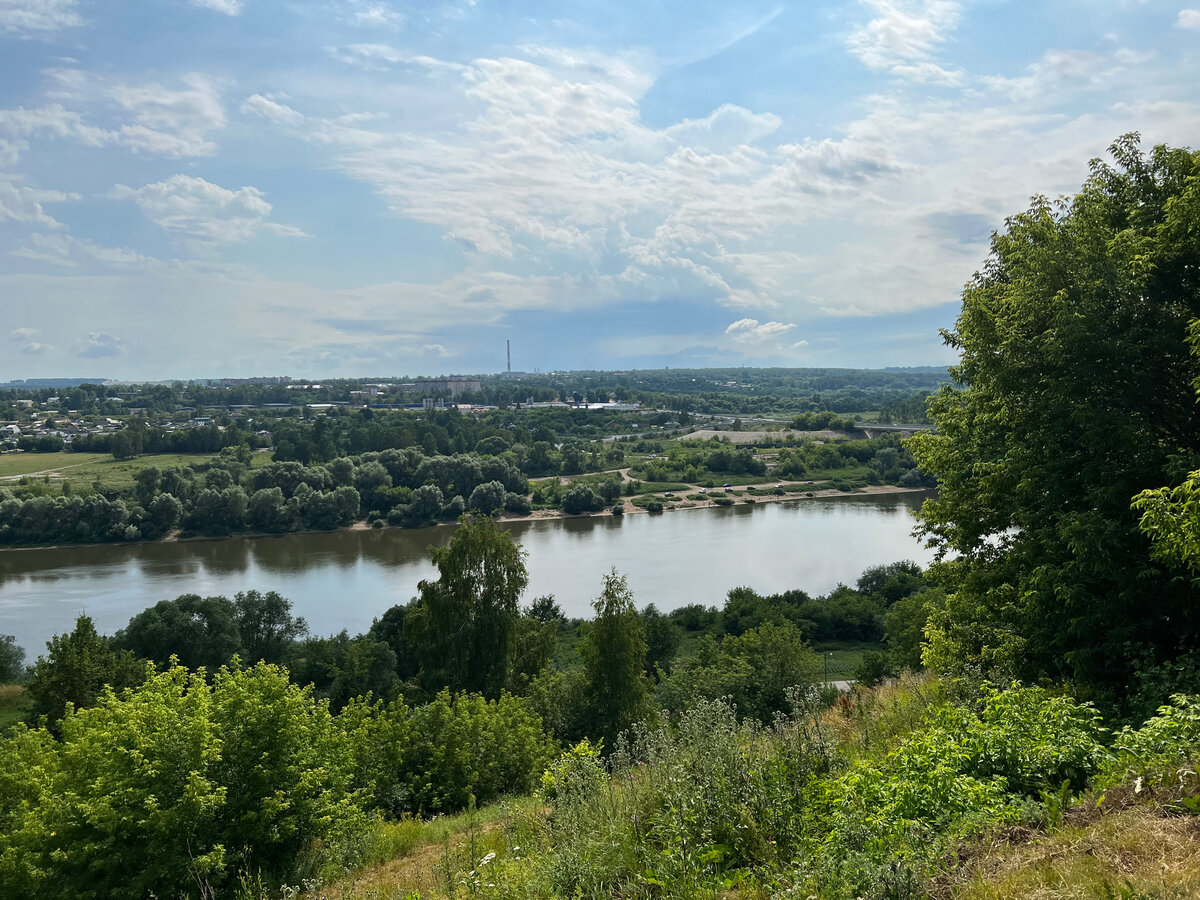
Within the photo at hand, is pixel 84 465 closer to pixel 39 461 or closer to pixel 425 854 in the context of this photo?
pixel 39 461

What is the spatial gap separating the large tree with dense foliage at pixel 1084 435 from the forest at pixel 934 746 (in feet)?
0.09

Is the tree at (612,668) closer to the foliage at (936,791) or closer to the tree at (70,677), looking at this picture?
the tree at (70,677)

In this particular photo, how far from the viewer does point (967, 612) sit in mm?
7477

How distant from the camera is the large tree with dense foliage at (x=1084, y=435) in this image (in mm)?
5551

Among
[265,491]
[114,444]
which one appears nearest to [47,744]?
[265,491]

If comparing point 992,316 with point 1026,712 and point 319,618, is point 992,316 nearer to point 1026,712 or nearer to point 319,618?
point 1026,712

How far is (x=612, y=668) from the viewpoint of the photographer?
14.1 meters

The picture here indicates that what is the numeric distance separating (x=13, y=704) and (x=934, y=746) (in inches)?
1002

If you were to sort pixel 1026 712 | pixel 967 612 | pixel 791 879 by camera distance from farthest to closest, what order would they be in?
pixel 967 612
pixel 1026 712
pixel 791 879

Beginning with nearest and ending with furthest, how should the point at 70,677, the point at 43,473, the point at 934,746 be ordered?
the point at 934,746
the point at 70,677
the point at 43,473

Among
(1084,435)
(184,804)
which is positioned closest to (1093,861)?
(1084,435)

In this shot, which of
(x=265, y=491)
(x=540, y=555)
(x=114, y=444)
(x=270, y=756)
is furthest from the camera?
(x=114, y=444)

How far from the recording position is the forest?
319cm

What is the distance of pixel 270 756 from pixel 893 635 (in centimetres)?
2018
